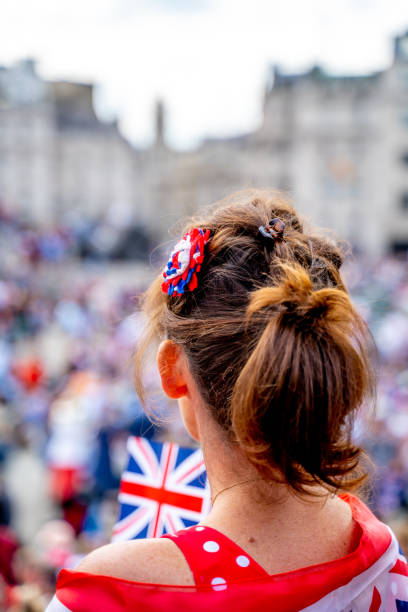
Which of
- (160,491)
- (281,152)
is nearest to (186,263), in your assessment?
(160,491)

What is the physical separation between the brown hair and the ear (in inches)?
1.1

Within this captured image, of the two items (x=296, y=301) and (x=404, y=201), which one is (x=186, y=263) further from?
(x=404, y=201)

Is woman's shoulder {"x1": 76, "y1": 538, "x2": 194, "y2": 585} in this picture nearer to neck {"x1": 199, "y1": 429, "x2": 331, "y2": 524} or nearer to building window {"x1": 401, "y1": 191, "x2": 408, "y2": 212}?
neck {"x1": 199, "y1": 429, "x2": 331, "y2": 524}

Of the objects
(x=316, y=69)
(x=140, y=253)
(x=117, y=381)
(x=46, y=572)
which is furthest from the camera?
(x=316, y=69)

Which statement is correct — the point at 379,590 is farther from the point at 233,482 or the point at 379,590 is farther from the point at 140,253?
the point at 140,253

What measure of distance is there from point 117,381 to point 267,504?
8087 mm

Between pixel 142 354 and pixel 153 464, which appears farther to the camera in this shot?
pixel 153 464

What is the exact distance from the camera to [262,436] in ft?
2.85

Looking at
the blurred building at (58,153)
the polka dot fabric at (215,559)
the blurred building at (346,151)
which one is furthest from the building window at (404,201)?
the polka dot fabric at (215,559)

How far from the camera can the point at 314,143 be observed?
38625mm

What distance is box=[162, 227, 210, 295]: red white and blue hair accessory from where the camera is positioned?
103cm

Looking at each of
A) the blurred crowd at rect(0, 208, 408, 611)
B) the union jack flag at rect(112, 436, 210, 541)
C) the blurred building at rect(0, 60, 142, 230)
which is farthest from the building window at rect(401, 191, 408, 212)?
the union jack flag at rect(112, 436, 210, 541)

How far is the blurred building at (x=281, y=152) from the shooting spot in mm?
37031

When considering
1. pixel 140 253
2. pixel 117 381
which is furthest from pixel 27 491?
pixel 140 253
